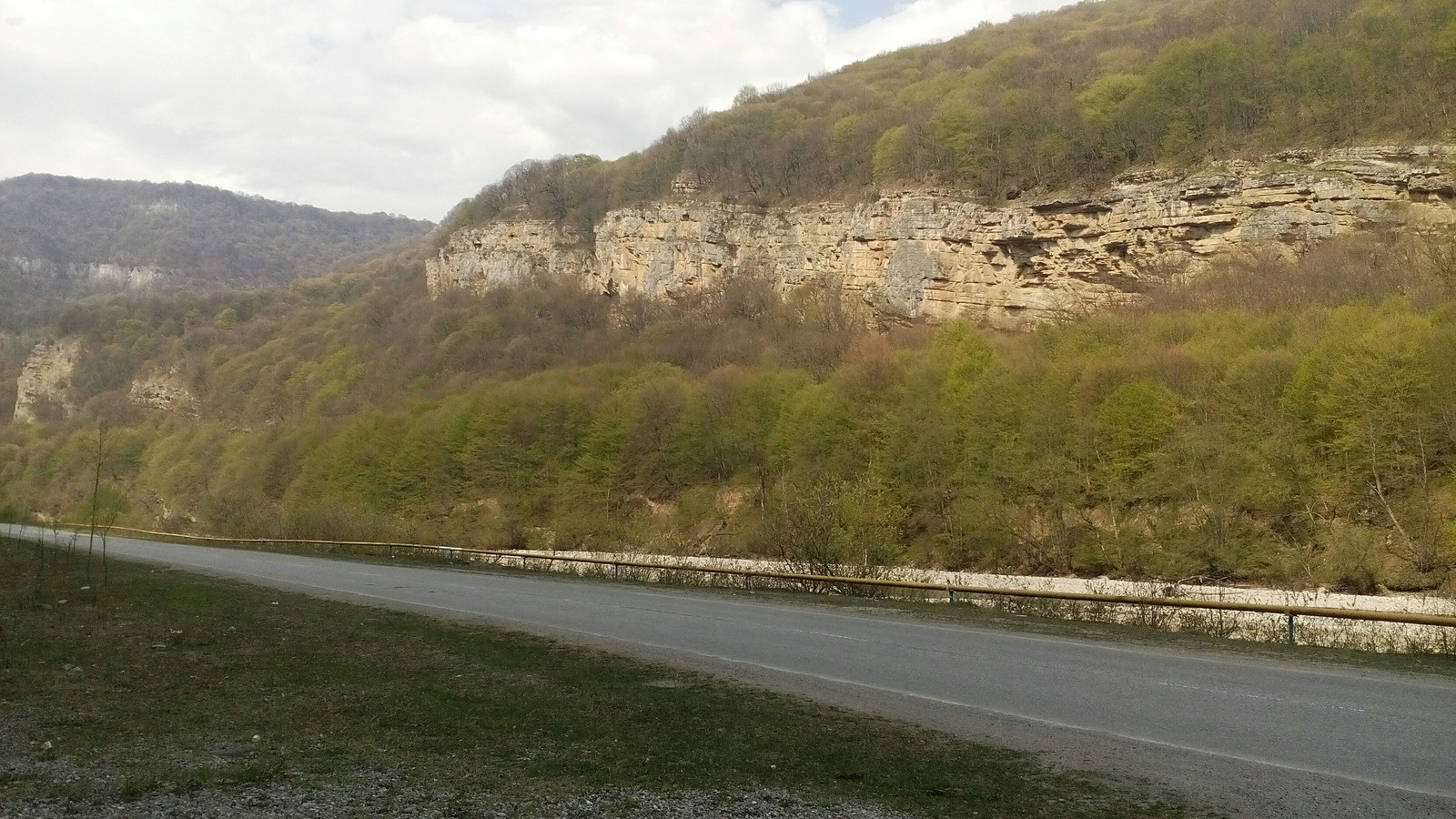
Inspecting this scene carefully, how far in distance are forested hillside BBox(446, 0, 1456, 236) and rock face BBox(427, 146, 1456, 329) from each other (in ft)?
13.5

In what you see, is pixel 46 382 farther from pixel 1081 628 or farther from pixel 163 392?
pixel 1081 628

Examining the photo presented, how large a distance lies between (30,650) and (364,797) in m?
7.84

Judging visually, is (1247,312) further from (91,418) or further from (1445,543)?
(91,418)

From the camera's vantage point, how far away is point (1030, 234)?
307ft

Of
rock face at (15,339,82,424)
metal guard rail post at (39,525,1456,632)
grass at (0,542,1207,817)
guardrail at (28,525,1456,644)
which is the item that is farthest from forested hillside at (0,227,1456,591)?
rock face at (15,339,82,424)

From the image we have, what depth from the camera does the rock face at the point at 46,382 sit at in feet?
459

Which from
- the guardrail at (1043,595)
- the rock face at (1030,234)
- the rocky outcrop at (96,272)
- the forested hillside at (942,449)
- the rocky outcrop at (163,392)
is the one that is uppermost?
the rocky outcrop at (96,272)

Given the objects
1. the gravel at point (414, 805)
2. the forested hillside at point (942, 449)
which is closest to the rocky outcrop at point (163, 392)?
the forested hillside at point (942, 449)

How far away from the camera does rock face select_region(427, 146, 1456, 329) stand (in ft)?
261

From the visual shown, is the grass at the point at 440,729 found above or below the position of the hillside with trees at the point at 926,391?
below

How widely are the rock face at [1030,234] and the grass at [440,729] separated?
79316 millimetres

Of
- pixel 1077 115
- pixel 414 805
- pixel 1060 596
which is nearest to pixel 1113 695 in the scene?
pixel 414 805

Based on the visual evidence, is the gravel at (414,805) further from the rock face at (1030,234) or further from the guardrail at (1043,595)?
the rock face at (1030,234)

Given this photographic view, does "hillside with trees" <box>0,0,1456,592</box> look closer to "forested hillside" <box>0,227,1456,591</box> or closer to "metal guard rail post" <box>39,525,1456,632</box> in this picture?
"forested hillside" <box>0,227,1456,591</box>
